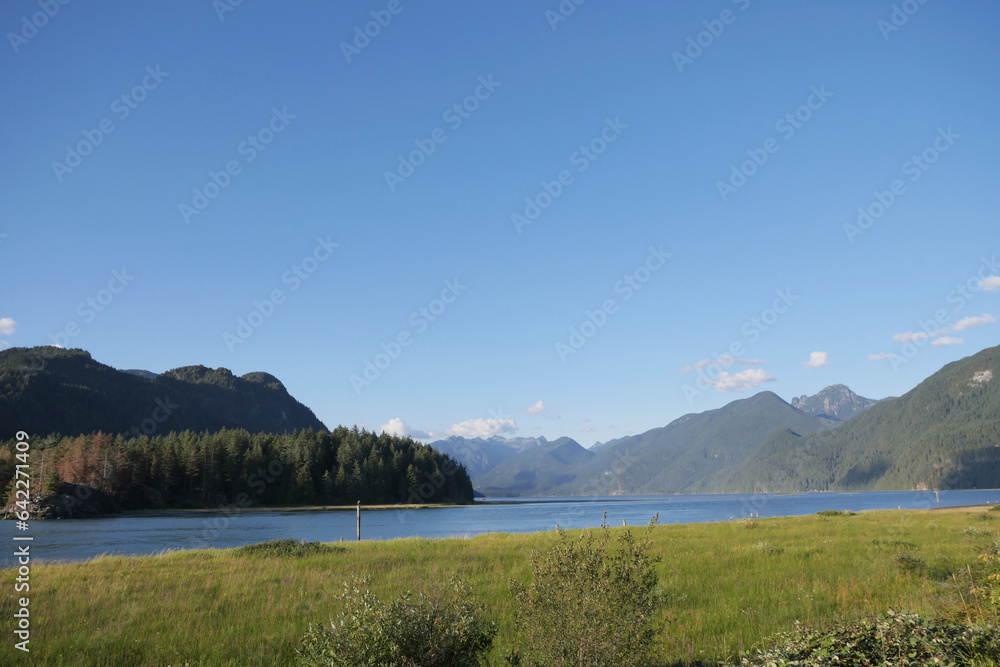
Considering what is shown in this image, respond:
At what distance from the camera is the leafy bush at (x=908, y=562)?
49.9 feet

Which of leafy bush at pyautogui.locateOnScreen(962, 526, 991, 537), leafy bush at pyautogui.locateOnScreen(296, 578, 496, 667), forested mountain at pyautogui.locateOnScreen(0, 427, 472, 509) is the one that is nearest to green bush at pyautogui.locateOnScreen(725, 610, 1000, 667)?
leafy bush at pyautogui.locateOnScreen(296, 578, 496, 667)

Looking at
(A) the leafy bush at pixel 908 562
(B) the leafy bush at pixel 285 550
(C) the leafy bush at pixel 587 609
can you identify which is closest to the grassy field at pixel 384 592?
(A) the leafy bush at pixel 908 562

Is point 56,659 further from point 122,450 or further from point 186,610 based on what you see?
point 122,450

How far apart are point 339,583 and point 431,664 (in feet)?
31.9

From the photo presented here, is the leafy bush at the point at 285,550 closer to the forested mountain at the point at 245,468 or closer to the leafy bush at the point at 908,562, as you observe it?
the leafy bush at the point at 908,562

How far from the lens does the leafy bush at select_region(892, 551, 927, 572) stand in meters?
15.2

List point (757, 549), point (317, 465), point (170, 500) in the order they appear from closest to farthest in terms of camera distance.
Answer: point (757, 549), point (170, 500), point (317, 465)

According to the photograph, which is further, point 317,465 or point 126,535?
point 317,465

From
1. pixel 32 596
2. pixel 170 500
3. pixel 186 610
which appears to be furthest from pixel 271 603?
pixel 170 500

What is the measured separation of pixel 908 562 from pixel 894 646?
43.9 feet

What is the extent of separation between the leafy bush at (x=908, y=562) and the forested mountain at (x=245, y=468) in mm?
90749

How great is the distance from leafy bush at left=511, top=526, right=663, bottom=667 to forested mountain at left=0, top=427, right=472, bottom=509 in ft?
293

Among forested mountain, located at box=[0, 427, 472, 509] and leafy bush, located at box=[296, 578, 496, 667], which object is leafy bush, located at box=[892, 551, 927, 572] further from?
forested mountain, located at box=[0, 427, 472, 509]

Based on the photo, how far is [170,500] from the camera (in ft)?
330
